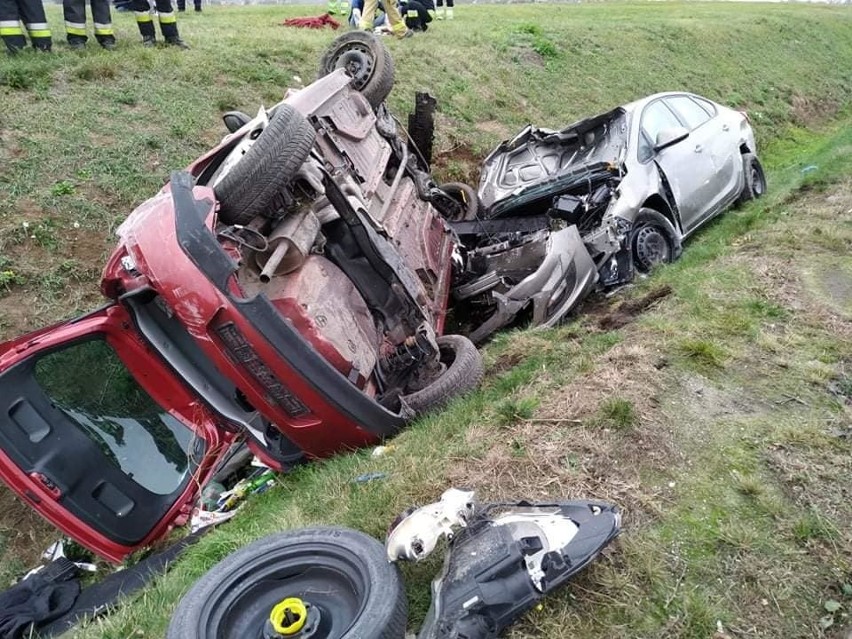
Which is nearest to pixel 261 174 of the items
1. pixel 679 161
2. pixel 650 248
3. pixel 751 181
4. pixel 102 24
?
pixel 650 248

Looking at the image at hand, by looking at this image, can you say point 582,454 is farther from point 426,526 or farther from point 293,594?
point 293,594

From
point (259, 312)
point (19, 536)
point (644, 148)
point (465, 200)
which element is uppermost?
point (259, 312)

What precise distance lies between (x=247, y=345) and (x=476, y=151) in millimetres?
7059

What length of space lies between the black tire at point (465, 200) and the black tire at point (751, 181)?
3207mm

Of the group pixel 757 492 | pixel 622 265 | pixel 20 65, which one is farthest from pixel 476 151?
pixel 757 492

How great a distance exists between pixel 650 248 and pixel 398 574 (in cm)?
454

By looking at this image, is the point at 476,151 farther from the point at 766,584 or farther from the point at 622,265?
the point at 766,584

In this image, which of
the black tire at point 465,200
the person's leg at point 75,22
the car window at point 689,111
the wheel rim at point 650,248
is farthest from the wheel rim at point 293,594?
the person's leg at point 75,22

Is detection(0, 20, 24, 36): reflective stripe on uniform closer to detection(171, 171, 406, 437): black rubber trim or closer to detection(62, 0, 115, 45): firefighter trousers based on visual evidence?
detection(62, 0, 115, 45): firefighter trousers

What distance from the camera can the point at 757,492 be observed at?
2848 mm

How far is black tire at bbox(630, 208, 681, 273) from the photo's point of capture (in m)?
6.10

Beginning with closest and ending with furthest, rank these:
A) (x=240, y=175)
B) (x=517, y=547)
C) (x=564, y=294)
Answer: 1. (x=517, y=547)
2. (x=240, y=175)
3. (x=564, y=294)

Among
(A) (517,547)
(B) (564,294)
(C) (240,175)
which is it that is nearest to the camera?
(A) (517,547)

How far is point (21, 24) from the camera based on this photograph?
26.5 ft
